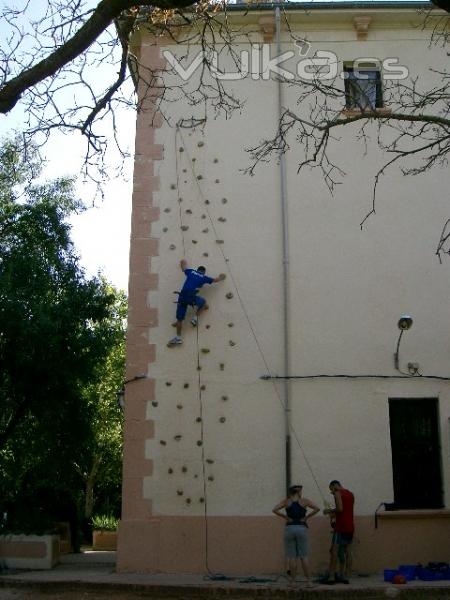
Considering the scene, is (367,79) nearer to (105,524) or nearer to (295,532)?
(295,532)

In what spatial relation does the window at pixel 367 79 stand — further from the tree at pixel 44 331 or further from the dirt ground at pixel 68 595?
the dirt ground at pixel 68 595

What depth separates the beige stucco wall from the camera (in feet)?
39.9

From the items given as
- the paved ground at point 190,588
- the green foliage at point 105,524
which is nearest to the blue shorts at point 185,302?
the paved ground at point 190,588

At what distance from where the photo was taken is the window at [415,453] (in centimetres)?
1247

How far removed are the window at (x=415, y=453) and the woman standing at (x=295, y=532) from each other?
208 cm

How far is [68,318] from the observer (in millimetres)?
13961

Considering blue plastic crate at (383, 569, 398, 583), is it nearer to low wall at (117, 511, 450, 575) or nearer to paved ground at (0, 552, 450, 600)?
paved ground at (0, 552, 450, 600)

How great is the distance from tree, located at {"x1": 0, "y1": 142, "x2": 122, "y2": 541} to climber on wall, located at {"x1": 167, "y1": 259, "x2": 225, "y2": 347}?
7.22ft

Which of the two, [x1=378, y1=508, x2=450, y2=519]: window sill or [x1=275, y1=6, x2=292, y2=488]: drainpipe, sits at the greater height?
[x1=275, y1=6, x2=292, y2=488]: drainpipe

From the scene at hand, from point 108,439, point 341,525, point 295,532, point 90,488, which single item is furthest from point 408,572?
point 90,488

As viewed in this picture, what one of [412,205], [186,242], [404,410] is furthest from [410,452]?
[186,242]

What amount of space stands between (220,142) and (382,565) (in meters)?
7.82

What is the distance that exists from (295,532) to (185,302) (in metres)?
4.14

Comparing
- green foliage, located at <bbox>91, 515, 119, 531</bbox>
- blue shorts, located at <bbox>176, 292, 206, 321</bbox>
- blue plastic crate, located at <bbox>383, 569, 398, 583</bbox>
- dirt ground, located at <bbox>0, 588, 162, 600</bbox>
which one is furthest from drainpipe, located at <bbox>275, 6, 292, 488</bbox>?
green foliage, located at <bbox>91, 515, 119, 531</bbox>
